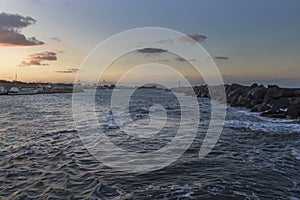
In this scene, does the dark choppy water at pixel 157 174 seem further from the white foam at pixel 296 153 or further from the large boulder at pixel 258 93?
the large boulder at pixel 258 93

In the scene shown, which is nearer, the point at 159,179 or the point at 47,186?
the point at 47,186

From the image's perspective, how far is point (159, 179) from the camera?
8656mm

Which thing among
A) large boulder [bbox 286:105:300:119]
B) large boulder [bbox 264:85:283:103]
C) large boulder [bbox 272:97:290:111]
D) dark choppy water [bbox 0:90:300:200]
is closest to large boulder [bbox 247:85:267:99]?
large boulder [bbox 264:85:283:103]

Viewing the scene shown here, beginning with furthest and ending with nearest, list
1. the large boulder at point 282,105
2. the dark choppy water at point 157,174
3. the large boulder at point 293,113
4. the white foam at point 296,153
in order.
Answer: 1. the large boulder at point 282,105
2. the large boulder at point 293,113
3. the white foam at point 296,153
4. the dark choppy water at point 157,174

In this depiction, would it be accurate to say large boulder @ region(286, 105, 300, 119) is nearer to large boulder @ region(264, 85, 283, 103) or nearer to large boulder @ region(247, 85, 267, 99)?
large boulder @ region(264, 85, 283, 103)

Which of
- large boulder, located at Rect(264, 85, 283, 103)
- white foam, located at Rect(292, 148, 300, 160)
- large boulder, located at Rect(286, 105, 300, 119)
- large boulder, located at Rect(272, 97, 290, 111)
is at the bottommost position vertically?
white foam, located at Rect(292, 148, 300, 160)

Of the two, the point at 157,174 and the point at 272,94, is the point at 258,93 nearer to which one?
the point at 272,94

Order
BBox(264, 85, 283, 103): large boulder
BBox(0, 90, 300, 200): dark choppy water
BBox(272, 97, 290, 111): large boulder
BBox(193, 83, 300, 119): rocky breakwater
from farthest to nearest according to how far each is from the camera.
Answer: BBox(264, 85, 283, 103): large boulder → BBox(272, 97, 290, 111): large boulder → BBox(193, 83, 300, 119): rocky breakwater → BBox(0, 90, 300, 200): dark choppy water

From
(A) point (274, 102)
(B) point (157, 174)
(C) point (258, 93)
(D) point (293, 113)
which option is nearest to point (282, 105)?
(A) point (274, 102)

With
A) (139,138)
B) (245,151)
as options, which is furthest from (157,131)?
(245,151)

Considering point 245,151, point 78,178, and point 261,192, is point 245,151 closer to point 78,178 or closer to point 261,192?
point 261,192

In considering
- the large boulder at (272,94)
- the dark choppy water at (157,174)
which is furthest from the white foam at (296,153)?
the large boulder at (272,94)

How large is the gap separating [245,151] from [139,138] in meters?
6.22

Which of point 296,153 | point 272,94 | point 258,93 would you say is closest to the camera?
point 296,153
